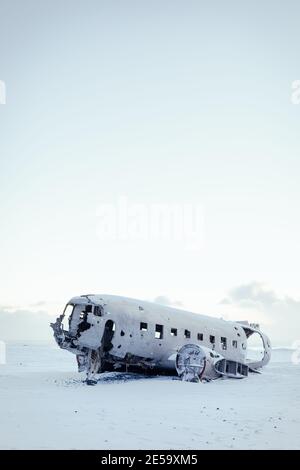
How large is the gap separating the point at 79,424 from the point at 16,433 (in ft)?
6.67

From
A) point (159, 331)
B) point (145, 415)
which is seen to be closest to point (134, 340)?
point (159, 331)

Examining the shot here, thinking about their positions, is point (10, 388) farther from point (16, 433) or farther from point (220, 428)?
point (220, 428)

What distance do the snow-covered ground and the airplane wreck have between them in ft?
5.43

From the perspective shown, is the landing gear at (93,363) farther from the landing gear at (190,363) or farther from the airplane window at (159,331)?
the landing gear at (190,363)

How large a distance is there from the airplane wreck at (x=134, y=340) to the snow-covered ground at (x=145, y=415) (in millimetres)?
1654

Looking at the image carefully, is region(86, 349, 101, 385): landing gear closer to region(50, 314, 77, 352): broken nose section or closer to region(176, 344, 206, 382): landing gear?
region(50, 314, 77, 352): broken nose section

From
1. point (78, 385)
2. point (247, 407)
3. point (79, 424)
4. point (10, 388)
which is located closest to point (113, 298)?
point (78, 385)

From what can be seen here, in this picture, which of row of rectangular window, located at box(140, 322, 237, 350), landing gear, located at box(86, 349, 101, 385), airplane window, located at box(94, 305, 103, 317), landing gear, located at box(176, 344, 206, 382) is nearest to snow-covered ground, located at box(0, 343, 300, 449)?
landing gear, located at box(86, 349, 101, 385)

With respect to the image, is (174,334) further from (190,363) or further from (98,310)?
(98,310)

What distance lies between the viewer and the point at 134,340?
25.9m

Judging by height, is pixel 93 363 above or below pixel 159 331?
below

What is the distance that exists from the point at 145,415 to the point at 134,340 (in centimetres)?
1107

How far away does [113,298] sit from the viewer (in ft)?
87.2

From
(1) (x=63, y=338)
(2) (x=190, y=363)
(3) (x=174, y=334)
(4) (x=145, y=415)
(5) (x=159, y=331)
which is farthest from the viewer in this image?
(3) (x=174, y=334)
